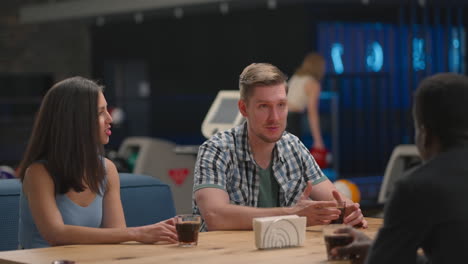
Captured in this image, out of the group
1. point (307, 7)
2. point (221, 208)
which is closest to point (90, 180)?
point (221, 208)

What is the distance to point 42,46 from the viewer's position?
15.0 m

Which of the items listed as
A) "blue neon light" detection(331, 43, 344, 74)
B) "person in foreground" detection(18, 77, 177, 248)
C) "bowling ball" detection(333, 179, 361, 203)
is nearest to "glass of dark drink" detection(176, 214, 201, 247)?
"person in foreground" detection(18, 77, 177, 248)

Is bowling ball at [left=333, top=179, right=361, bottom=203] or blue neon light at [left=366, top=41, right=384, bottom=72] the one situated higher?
blue neon light at [left=366, top=41, right=384, bottom=72]

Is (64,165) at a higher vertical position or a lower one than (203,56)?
lower

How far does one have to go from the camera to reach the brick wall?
14539 mm

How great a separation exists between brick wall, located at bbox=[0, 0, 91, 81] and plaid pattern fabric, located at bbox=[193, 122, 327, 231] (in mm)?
11856

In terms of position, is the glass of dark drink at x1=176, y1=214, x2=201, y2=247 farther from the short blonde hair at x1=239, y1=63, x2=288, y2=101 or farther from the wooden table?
the short blonde hair at x1=239, y1=63, x2=288, y2=101

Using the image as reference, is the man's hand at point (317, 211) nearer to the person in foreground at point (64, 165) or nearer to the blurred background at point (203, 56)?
the person in foreground at point (64, 165)

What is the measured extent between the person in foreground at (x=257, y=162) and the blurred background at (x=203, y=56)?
21.6ft

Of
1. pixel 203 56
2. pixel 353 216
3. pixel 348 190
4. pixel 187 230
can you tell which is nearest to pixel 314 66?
pixel 348 190

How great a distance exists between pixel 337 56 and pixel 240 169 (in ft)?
31.1

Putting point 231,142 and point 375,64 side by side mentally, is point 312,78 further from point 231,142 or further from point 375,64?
point 231,142

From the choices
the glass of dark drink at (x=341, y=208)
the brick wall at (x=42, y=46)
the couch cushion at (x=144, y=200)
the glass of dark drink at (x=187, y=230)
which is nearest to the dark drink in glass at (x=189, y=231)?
the glass of dark drink at (x=187, y=230)

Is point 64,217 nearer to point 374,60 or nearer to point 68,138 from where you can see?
point 68,138
